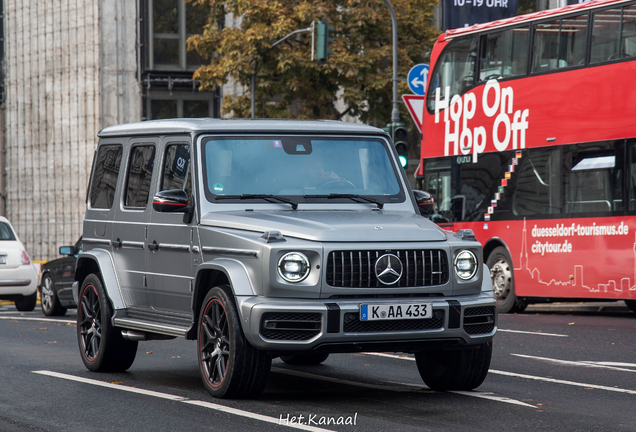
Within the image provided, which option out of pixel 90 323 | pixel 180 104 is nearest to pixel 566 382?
pixel 90 323

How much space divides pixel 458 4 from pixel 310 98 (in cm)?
842

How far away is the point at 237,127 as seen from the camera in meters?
8.49

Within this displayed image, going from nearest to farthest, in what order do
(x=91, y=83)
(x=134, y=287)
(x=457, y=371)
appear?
(x=457, y=371)
(x=134, y=287)
(x=91, y=83)

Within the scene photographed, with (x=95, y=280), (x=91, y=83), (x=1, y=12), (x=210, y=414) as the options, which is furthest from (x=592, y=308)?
(x=1, y=12)

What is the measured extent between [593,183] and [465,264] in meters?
9.35

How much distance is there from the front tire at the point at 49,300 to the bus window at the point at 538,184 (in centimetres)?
770

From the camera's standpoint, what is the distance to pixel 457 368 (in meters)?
8.02

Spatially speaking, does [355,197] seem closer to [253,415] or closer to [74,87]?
[253,415]

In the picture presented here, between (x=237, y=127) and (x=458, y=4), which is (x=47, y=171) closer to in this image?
(x=458, y=4)

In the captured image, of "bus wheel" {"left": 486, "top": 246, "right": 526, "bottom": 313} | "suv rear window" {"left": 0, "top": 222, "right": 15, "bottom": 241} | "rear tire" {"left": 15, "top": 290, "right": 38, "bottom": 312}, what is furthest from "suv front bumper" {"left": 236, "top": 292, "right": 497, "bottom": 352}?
"rear tire" {"left": 15, "top": 290, "right": 38, "bottom": 312}

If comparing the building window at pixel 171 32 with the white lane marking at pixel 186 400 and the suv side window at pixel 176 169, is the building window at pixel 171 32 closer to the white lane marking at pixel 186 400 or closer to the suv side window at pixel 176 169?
the white lane marking at pixel 186 400

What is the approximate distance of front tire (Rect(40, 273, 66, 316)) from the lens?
18406mm

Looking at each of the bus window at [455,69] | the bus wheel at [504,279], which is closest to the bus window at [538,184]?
the bus wheel at [504,279]

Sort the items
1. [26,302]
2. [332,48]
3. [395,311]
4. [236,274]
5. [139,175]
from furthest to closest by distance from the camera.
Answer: [332,48] < [26,302] < [139,175] < [236,274] < [395,311]
